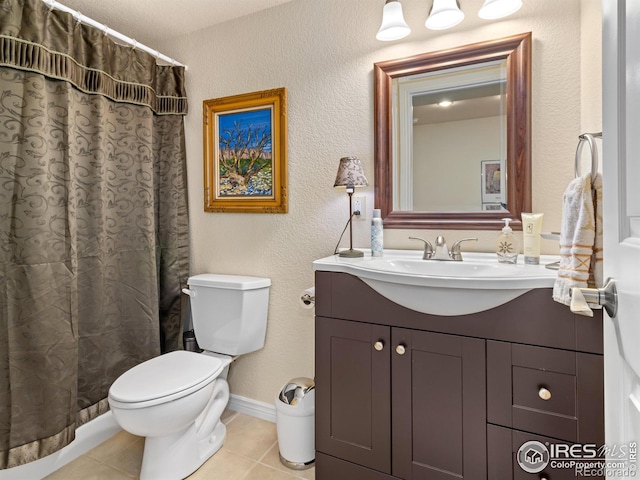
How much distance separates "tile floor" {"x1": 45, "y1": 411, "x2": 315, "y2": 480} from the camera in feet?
5.31

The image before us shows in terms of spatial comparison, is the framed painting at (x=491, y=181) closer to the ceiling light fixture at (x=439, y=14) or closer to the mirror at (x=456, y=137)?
the mirror at (x=456, y=137)

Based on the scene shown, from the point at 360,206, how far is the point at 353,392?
2.74 feet

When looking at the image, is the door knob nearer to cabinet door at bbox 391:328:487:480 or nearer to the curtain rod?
cabinet door at bbox 391:328:487:480

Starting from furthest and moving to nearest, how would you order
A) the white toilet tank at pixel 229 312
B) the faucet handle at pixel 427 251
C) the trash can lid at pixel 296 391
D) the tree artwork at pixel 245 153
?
the tree artwork at pixel 245 153, the white toilet tank at pixel 229 312, the trash can lid at pixel 296 391, the faucet handle at pixel 427 251

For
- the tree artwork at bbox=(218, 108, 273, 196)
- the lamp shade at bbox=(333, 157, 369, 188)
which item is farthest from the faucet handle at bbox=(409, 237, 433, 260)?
the tree artwork at bbox=(218, 108, 273, 196)

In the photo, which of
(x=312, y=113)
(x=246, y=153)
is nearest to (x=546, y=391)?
(x=312, y=113)

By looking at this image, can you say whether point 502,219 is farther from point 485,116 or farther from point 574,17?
point 574,17

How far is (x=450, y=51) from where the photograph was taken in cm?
155

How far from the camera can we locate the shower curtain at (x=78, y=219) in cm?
147

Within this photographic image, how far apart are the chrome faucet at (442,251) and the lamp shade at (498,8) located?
0.88m

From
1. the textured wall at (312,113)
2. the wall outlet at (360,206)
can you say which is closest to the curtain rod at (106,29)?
the textured wall at (312,113)

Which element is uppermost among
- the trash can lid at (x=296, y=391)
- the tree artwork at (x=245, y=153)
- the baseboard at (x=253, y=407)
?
the tree artwork at (x=245, y=153)

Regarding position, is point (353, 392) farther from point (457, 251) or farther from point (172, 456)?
point (172, 456)

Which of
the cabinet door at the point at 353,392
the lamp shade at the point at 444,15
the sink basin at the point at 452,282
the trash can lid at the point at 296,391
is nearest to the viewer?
the sink basin at the point at 452,282
